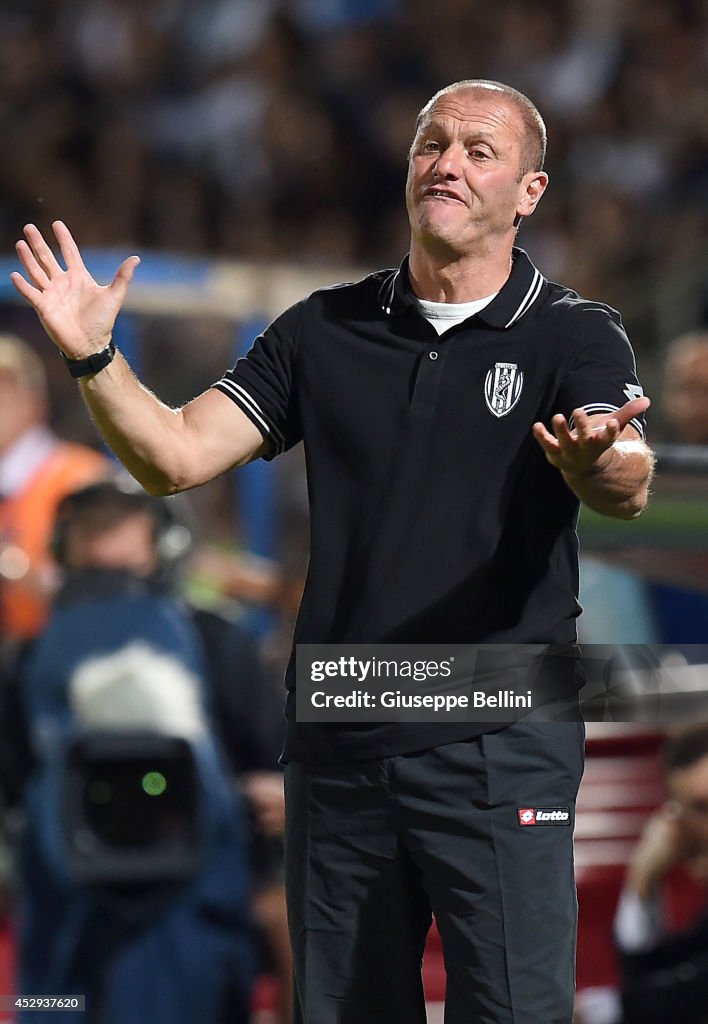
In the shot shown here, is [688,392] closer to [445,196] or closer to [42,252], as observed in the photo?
[445,196]

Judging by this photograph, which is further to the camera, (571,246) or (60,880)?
(571,246)

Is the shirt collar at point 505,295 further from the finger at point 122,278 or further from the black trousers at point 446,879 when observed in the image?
the black trousers at point 446,879

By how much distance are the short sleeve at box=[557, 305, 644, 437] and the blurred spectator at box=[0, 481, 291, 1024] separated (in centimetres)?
183

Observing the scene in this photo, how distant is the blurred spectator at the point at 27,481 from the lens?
4535mm

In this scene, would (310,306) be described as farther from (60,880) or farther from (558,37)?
(558,37)

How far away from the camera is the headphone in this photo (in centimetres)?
398

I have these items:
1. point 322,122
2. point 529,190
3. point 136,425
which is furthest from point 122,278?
point 322,122

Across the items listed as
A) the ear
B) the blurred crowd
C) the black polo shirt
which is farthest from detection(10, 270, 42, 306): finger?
the blurred crowd

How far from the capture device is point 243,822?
152 inches

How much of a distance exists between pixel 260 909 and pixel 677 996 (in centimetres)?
97

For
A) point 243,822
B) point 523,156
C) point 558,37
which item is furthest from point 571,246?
point 523,156

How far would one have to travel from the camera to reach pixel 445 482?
2188 millimetres

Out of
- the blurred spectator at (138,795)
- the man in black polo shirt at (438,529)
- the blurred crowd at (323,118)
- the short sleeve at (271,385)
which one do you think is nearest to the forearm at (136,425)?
the man in black polo shirt at (438,529)

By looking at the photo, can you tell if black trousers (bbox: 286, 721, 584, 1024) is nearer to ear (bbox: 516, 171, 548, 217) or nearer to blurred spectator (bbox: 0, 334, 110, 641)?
ear (bbox: 516, 171, 548, 217)
